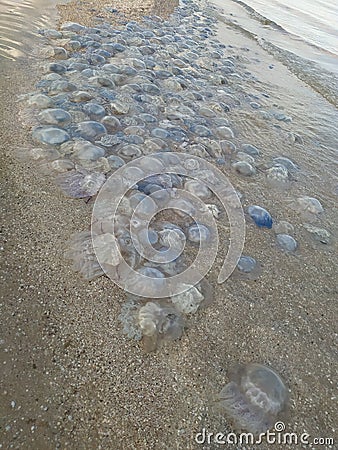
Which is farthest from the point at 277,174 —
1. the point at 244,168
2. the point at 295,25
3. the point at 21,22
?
the point at 295,25

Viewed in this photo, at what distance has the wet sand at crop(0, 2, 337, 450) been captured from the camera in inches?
53.1

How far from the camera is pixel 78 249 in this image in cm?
196

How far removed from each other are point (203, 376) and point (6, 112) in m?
2.49

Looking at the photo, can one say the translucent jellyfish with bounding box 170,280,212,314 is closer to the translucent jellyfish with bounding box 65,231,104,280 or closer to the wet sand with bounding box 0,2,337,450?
the wet sand with bounding box 0,2,337,450

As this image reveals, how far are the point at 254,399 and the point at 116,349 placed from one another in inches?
24.6

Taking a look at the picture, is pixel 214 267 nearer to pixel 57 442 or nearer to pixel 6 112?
pixel 57 442

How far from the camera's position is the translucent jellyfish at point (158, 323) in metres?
1.66

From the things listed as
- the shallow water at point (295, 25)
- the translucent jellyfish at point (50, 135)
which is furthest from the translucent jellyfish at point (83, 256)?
the shallow water at point (295, 25)

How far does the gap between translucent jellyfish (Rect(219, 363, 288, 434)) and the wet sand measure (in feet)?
0.17

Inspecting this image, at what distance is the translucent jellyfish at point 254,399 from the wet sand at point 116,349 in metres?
0.05

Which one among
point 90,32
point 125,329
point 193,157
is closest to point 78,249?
point 125,329

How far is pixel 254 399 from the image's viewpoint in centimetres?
151

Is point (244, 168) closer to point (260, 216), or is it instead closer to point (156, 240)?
point (260, 216)

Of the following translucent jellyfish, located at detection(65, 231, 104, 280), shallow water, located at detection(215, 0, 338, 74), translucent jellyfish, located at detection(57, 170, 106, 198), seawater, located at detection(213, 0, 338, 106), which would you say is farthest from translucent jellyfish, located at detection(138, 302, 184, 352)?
shallow water, located at detection(215, 0, 338, 74)
